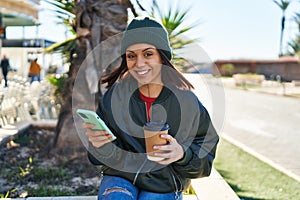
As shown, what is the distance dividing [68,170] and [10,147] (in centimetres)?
128

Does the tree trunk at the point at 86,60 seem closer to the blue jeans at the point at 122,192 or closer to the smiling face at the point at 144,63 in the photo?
the smiling face at the point at 144,63

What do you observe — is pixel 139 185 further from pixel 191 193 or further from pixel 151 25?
pixel 191 193

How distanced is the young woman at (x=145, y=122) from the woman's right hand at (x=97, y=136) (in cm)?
5

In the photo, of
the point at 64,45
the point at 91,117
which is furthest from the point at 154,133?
the point at 64,45

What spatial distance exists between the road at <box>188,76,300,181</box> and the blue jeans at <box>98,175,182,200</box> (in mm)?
556

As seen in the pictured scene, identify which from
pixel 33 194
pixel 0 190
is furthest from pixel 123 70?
pixel 0 190

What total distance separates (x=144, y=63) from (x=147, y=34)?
15cm

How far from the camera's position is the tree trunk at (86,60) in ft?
13.5

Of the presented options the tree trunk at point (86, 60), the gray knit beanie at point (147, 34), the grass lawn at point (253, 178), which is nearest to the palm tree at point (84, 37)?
the tree trunk at point (86, 60)

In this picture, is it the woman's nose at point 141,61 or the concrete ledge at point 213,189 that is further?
the concrete ledge at point 213,189

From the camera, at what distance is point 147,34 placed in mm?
2035

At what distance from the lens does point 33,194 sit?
3.19 m

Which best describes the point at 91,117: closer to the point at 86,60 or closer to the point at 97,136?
the point at 97,136

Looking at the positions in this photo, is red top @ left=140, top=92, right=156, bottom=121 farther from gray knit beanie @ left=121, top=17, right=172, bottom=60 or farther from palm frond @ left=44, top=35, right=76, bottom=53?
palm frond @ left=44, top=35, right=76, bottom=53
